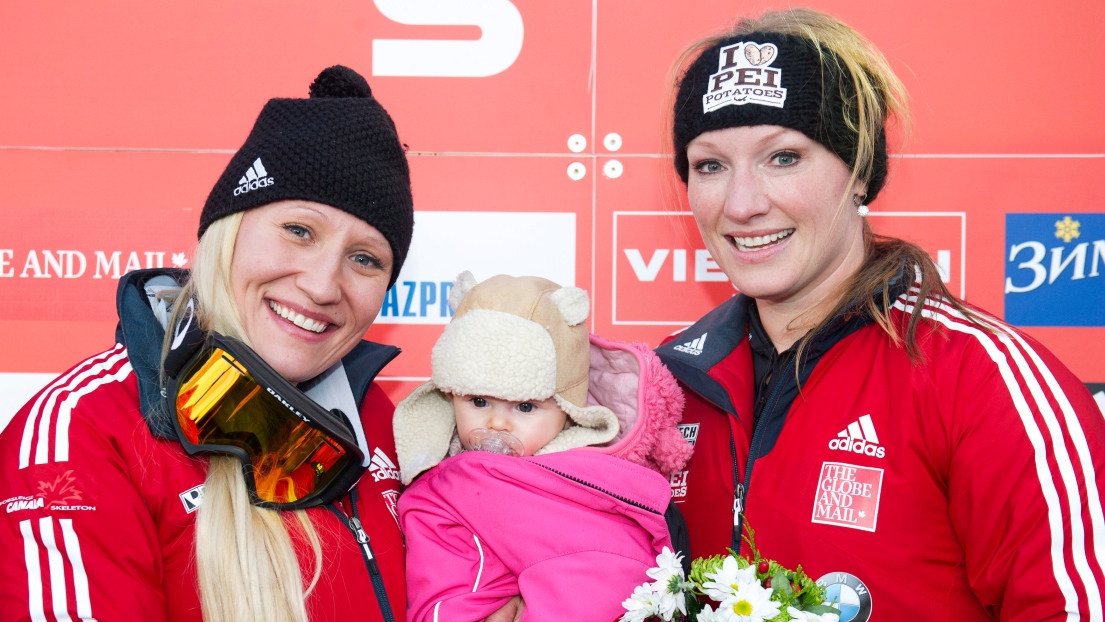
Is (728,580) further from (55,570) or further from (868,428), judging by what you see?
(55,570)

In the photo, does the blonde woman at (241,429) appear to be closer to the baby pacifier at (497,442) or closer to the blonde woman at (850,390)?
the baby pacifier at (497,442)

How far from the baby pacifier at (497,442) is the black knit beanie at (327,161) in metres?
0.44

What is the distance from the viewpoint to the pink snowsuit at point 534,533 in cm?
158

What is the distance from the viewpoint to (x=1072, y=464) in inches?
54.6

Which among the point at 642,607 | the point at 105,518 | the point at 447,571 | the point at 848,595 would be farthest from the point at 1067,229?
the point at 105,518

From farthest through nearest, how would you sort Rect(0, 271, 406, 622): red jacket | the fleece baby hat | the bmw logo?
the fleece baby hat → the bmw logo → Rect(0, 271, 406, 622): red jacket

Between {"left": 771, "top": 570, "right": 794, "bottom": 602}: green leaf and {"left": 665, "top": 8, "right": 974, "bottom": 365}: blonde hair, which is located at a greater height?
{"left": 665, "top": 8, "right": 974, "bottom": 365}: blonde hair

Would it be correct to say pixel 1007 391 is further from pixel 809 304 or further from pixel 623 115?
pixel 623 115

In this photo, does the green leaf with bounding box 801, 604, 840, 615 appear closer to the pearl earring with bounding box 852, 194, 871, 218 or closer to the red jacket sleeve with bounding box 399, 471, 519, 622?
the red jacket sleeve with bounding box 399, 471, 519, 622

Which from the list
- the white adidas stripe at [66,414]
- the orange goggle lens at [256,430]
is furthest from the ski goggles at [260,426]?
the white adidas stripe at [66,414]

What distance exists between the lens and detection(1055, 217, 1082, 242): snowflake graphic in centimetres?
257

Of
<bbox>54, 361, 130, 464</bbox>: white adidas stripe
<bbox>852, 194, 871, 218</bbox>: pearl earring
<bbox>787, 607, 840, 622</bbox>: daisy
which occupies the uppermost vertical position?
<bbox>852, 194, 871, 218</bbox>: pearl earring

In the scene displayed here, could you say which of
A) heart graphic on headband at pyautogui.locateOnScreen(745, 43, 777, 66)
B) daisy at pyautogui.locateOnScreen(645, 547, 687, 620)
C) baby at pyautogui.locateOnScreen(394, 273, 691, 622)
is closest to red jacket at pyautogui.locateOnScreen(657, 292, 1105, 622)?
baby at pyautogui.locateOnScreen(394, 273, 691, 622)

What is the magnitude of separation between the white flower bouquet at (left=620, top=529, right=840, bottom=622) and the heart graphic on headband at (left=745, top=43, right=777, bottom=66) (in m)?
1.03
